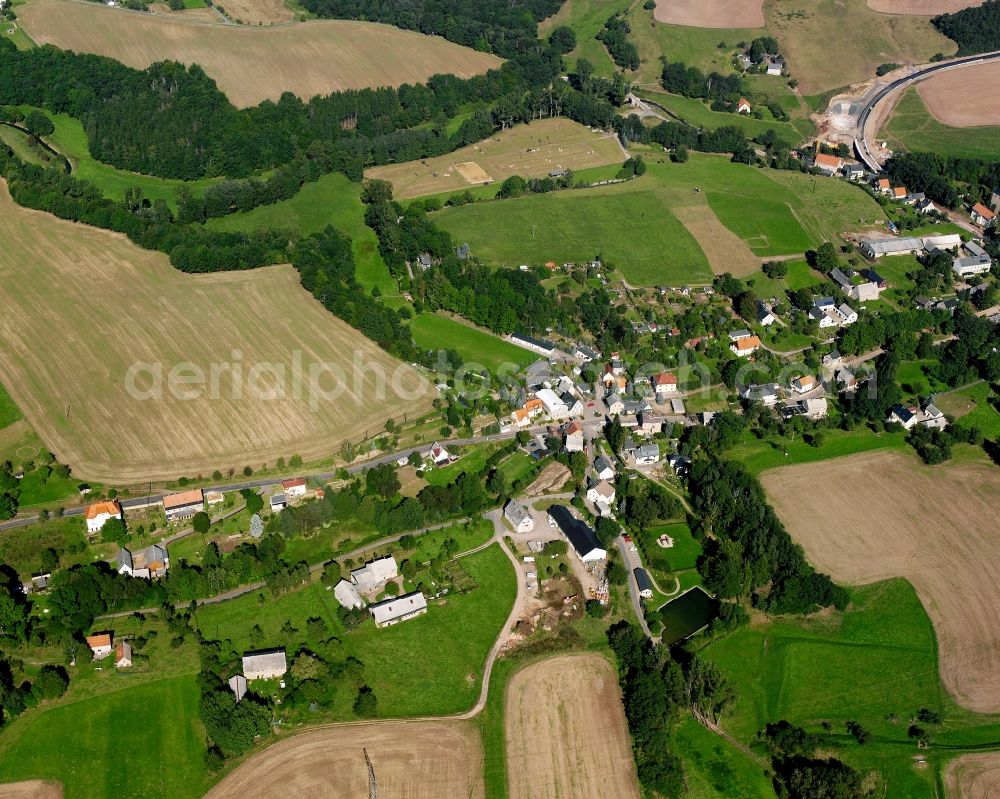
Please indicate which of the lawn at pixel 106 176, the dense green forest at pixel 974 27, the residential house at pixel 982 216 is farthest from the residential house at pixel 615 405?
the dense green forest at pixel 974 27

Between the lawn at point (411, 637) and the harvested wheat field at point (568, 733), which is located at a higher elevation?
the lawn at point (411, 637)

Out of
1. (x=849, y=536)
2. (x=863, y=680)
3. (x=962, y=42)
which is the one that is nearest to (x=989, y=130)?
(x=962, y=42)

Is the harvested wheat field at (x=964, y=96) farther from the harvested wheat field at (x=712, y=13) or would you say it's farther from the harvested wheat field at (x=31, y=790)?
the harvested wheat field at (x=31, y=790)

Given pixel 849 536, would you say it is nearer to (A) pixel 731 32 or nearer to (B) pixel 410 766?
(B) pixel 410 766

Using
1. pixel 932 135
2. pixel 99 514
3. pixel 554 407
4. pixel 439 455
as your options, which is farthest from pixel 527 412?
pixel 932 135

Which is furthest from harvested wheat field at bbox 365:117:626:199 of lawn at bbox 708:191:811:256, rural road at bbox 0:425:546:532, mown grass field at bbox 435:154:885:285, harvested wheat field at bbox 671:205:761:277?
rural road at bbox 0:425:546:532

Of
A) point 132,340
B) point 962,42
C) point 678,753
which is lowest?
point 678,753

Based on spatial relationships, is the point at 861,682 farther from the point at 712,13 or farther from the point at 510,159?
the point at 712,13
